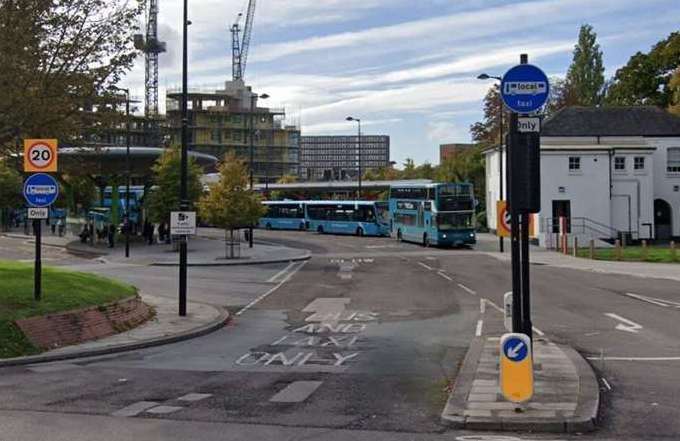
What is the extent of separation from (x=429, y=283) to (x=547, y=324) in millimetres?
11617

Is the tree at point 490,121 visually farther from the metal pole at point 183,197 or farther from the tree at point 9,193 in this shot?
the metal pole at point 183,197

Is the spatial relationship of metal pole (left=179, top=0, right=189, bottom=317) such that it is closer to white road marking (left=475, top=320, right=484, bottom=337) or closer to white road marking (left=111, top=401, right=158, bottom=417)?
white road marking (left=475, top=320, right=484, bottom=337)

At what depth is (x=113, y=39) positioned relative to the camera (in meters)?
18.9

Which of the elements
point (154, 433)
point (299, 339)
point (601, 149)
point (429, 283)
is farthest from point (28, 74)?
point (601, 149)

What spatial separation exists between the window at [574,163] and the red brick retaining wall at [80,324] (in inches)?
1675

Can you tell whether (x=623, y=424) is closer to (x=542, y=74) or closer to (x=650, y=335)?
(x=542, y=74)

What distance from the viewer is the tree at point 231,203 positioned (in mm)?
44875

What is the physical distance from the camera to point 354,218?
7025 cm

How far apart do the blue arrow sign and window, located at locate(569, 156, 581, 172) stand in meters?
48.8

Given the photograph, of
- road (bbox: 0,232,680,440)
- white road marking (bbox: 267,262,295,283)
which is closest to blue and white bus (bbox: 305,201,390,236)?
white road marking (bbox: 267,262,295,283)

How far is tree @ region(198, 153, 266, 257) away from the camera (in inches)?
1767

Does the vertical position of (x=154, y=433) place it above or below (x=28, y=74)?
below

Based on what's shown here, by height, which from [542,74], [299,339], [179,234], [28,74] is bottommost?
[299,339]

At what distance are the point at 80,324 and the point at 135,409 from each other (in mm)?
6893
